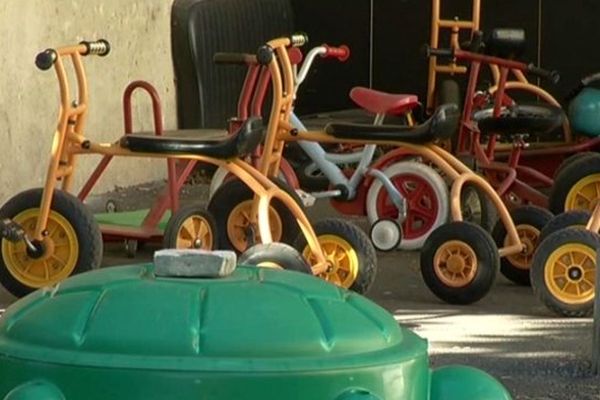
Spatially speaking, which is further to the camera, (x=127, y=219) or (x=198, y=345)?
(x=127, y=219)

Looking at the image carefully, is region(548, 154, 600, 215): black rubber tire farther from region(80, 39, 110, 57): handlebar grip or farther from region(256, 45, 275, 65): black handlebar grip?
region(80, 39, 110, 57): handlebar grip

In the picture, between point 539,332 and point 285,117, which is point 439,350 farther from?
point 285,117

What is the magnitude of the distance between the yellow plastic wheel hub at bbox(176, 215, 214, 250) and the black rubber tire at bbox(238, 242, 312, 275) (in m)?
1.01

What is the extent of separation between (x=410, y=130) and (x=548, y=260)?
92 cm

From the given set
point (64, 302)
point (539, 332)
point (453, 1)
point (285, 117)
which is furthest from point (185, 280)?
point (453, 1)

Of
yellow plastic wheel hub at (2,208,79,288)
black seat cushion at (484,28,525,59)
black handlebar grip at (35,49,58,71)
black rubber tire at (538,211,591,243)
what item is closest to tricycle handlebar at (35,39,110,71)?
black handlebar grip at (35,49,58,71)

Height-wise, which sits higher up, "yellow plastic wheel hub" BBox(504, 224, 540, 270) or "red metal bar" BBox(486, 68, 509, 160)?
"red metal bar" BBox(486, 68, 509, 160)

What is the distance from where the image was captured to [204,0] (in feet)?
37.0

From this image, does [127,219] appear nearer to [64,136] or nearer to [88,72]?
[64,136]

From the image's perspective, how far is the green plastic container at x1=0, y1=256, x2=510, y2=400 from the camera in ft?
7.91

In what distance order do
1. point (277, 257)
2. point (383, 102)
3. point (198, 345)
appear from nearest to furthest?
point (198, 345)
point (277, 257)
point (383, 102)

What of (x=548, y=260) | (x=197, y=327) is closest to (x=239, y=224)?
(x=548, y=260)

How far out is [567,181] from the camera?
328 inches

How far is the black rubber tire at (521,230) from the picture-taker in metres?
7.62
